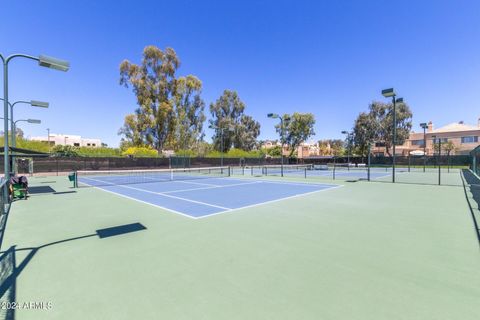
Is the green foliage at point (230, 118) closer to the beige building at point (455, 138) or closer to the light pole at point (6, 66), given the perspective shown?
the beige building at point (455, 138)

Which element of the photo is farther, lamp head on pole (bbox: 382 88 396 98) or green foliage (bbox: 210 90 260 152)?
green foliage (bbox: 210 90 260 152)

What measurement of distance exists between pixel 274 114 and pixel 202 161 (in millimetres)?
21151

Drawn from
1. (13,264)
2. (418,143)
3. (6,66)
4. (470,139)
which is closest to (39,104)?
(6,66)

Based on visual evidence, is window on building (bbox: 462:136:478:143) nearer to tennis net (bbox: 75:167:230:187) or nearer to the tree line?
the tree line

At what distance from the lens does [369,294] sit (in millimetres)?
2926

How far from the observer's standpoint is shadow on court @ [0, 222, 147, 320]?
9.30 feet

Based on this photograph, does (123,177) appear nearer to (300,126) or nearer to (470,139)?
(300,126)

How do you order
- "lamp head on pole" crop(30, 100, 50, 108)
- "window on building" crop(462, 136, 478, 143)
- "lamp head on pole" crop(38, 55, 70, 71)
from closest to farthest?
"lamp head on pole" crop(38, 55, 70, 71) < "lamp head on pole" crop(30, 100, 50, 108) < "window on building" crop(462, 136, 478, 143)

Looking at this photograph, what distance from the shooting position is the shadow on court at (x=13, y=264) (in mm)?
2834

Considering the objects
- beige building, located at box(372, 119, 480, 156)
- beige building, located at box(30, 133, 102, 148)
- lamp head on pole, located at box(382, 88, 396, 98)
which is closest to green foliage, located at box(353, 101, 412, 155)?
beige building, located at box(372, 119, 480, 156)

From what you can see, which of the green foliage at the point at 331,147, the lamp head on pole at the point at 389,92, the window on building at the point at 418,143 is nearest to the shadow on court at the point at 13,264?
the lamp head on pole at the point at 389,92

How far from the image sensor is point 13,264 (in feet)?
12.6

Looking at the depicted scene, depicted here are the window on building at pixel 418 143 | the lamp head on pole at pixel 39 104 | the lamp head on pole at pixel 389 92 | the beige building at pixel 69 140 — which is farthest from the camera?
the beige building at pixel 69 140

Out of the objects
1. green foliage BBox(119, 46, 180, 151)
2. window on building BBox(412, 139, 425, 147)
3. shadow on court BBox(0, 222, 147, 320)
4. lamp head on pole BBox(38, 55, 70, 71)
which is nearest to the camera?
shadow on court BBox(0, 222, 147, 320)
